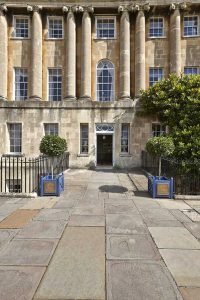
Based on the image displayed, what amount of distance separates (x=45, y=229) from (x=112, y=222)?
1.71m

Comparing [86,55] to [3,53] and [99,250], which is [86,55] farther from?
[99,250]

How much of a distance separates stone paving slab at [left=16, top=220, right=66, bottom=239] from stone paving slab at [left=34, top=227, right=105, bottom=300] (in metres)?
0.28

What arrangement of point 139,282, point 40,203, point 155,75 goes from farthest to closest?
point 155,75 → point 40,203 → point 139,282

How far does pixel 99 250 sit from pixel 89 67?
57.0ft

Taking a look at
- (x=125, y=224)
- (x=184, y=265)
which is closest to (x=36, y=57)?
(x=125, y=224)

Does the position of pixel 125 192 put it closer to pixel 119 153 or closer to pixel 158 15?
pixel 119 153

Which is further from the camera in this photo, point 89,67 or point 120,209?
point 89,67

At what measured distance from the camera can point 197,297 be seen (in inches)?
126

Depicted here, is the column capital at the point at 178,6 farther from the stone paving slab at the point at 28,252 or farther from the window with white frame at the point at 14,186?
the stone paving slab at the point at 28,252

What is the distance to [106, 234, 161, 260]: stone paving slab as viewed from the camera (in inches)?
171

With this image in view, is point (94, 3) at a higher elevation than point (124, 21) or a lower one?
higher

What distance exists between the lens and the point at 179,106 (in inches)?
622

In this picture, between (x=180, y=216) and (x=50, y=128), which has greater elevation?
(x=50, y=128)

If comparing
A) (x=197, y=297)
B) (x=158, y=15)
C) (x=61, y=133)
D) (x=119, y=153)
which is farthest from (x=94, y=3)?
(x=197, y=297)
